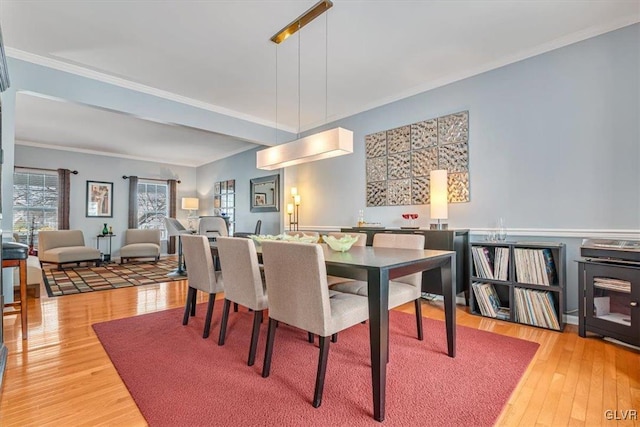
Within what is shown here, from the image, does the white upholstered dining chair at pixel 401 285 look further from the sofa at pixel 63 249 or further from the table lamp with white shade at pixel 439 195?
the sofa at pixel 63 249

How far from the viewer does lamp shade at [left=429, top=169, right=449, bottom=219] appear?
3242mm

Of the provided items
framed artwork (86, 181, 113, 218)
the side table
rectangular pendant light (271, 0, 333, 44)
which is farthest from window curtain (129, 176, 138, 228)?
rectangular pendant light (271, 0, 333, 44)

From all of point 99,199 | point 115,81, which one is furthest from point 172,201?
point 115,81

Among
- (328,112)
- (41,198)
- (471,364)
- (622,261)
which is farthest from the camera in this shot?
(41,198)

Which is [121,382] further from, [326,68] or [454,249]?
[326,68]

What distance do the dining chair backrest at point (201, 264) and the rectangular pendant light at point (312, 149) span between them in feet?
3.42

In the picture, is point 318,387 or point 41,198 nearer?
point 318,387

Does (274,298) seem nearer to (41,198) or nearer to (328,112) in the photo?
(328,112)

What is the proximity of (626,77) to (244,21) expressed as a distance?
122 inches

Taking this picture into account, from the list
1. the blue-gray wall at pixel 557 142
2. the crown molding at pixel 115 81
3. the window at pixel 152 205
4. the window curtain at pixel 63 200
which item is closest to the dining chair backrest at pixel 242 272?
the blue-gray wall at pixel 557 142

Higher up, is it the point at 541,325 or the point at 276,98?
the point at 276,98

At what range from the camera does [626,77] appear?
252 cm

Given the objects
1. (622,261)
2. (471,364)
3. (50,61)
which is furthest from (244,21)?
(622,261)

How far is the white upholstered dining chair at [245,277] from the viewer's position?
202cm
